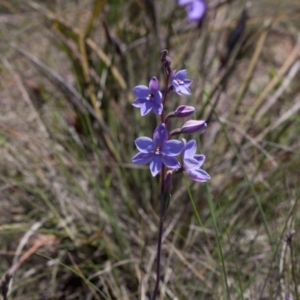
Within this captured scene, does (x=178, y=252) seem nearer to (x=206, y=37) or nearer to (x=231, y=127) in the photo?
(x=231, y=127)

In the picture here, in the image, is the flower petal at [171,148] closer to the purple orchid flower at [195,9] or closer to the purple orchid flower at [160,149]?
the purple orchid flower at [160,149]

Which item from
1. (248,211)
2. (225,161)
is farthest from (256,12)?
(248,211)

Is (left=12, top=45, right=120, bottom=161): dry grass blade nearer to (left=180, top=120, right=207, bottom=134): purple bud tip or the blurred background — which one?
the blurred background

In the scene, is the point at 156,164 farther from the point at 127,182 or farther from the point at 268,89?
the point at 268,89

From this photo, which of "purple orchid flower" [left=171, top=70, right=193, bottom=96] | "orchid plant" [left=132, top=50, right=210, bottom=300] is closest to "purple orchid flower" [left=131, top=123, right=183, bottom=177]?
"orchid plant" [left=132, top=50, right=210, bottom=300]

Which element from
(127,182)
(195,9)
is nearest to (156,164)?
(127,182)

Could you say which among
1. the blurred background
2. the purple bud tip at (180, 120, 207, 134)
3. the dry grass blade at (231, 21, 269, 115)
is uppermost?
the purple bud tip at (180, 120, 207, 134)

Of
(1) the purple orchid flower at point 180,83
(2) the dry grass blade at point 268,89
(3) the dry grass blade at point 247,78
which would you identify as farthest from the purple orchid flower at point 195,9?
(1) the purple orchid flower at point 180,83

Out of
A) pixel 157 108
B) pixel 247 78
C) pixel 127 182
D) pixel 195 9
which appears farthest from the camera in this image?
pixel 247 78
